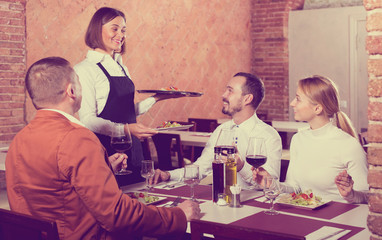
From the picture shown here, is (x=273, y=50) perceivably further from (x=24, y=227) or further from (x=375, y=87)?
(x=24, y=227)

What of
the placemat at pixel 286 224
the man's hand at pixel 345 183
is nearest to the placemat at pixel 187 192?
the placemat at pixel 286 224

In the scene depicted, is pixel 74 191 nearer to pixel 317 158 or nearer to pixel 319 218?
pixel 319 218

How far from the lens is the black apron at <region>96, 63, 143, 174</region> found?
3406 mm

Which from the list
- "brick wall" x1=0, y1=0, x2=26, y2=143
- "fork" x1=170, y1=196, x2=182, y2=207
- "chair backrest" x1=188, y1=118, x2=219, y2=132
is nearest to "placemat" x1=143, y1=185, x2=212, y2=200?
"fork" x1=170, y1=196, x2=182, y2=207

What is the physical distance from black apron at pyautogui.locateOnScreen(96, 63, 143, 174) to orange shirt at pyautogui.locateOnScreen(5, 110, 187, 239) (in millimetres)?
1382

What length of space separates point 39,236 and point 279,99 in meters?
7.71

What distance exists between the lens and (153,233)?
6.37ft

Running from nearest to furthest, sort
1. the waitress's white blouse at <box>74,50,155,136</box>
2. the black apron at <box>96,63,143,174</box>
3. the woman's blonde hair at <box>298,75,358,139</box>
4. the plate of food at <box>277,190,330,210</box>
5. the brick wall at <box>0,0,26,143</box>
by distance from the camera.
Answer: the plate of food at <box>277,190,330,210</box>
the woman's blonde hair at <box>298,75,358,139</box>
the waitress's white blouse at <box>74,50,155,136</box>
the black apron at <box>96,63,143,174</box>
the brick wall at <box>0,0,26,143</box>

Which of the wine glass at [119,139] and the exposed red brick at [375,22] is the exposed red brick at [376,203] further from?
the wine glass at [119,139]

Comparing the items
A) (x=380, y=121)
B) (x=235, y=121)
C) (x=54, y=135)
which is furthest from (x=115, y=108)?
(x=380, y=121)

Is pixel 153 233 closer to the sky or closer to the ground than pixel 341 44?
closer to the ground

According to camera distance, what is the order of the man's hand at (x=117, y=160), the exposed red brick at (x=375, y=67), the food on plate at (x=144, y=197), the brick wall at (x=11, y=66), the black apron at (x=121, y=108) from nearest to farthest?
the exposed red brick at (x=375, y=67), the food on plate at (x=144, y=197), the man's hand at (x=117, y=160), the black apron at (x=121, y=108), the brick wall at (x=11, y=66)

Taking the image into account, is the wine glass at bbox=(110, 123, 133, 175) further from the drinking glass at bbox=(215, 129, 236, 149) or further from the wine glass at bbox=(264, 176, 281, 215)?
the wine glass at bbox=(264, 176, 281, 215)

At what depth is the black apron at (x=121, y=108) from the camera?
3.41 metres
